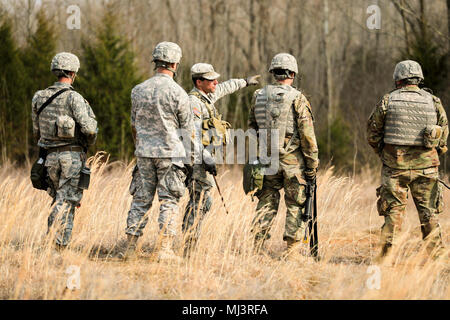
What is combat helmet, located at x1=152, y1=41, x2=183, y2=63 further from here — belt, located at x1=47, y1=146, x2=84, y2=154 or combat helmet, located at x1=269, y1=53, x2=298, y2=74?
belt, located at x1=47, y1=146, x2=84, y2=154

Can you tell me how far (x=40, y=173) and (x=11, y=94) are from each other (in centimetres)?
917

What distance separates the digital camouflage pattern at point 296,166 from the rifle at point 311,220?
5 centimetres

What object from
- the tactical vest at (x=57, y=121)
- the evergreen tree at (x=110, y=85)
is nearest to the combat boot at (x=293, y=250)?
the tactical vest at (x=57, y=121)

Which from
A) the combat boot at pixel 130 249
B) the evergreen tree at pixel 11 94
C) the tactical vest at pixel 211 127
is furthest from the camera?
the evergreen tree at pixel 11 94

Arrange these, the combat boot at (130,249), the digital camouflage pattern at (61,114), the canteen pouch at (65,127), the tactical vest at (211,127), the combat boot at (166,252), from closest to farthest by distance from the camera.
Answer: the combat boot at (166,252) < the combat boot at (130,249) < the canteen pouch at (65,127) < the digital camouflage pattern at (61,114) < the tactical vest at (211,127)

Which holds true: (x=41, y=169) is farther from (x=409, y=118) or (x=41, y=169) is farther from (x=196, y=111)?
(x=409, y=118)

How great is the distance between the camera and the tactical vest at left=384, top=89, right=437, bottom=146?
17.1 feet

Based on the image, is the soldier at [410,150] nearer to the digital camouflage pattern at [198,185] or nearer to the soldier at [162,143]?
the digital camouflage pattern at [198,185]

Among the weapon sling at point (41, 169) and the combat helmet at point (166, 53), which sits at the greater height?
the combat helmet at point (166, 53)

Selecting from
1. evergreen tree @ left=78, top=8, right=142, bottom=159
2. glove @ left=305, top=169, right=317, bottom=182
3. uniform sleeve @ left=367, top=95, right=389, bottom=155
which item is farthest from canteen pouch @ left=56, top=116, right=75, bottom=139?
evergreen tree @ left=78, top=8, right=142, bottom=159

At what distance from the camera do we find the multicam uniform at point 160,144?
488 cm

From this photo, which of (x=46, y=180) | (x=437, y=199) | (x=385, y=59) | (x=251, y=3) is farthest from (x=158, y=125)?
(x=385, y=59)

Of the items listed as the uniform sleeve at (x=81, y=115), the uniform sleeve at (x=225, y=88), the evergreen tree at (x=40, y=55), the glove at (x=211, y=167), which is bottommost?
the glove at (x=211, y=167)

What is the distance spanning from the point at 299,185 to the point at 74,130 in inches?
88.0
